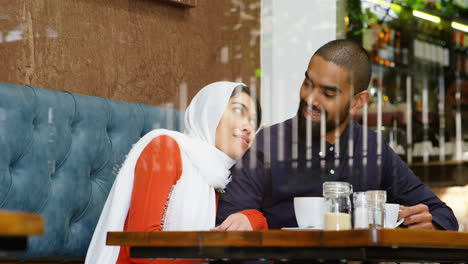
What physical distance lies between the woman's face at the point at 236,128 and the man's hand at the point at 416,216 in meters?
0.69

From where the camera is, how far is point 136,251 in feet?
3.83

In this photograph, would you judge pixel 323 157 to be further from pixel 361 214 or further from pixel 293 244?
pixel 293 244

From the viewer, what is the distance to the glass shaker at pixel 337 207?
115 centimetres

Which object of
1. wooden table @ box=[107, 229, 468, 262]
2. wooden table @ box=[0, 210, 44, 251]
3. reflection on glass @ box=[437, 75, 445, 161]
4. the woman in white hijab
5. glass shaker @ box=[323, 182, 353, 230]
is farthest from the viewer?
reflection on glass @ box=[437, 75, 445, 161]

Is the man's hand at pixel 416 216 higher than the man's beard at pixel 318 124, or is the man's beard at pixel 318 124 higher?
the man's beard at pixel 318 124

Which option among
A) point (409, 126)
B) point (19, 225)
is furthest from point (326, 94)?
point (409, 126)

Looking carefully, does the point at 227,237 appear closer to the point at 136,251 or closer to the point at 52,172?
the point at 136,251

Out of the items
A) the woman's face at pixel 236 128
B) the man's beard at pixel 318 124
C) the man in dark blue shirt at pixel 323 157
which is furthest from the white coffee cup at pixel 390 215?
the woman's face at pixel 236 128

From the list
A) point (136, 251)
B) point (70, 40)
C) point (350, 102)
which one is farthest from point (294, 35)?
point (136, 251)

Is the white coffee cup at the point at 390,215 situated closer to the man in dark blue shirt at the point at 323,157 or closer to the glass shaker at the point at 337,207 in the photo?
the glass shaker at the point at 337,207

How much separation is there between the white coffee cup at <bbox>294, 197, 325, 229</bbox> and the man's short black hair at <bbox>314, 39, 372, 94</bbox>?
2.92 feet

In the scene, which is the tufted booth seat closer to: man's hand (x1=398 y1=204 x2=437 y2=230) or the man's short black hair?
the man's short black hair

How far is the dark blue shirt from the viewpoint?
1.88 meters

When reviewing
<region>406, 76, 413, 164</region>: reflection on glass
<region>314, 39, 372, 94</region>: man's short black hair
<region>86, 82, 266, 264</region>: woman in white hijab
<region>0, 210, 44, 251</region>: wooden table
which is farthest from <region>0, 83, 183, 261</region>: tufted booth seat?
<region>406, 76, 413, 164</region>: reflection on glass
